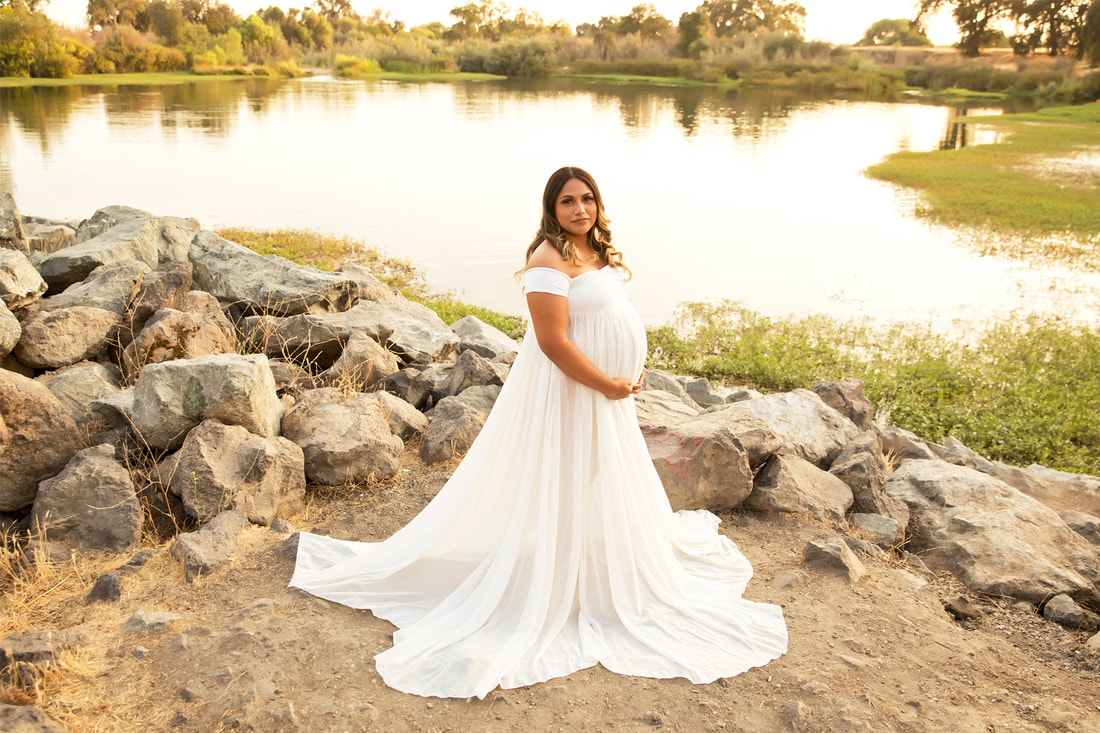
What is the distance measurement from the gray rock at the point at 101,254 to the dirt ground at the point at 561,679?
5160 millimetres

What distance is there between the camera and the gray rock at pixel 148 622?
12.4 ft

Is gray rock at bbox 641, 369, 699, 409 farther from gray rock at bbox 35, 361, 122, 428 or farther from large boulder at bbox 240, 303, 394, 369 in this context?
gray rock at bbox 35, 361, 122, 428

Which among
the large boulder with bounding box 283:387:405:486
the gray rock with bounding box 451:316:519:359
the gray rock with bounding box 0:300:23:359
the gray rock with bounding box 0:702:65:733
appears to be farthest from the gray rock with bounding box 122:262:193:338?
the gray rock with bounding box 0:702:65:733

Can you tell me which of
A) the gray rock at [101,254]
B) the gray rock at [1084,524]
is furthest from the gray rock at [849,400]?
the gray rock at [101,254]

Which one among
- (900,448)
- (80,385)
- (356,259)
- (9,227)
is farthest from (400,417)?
(356,259)

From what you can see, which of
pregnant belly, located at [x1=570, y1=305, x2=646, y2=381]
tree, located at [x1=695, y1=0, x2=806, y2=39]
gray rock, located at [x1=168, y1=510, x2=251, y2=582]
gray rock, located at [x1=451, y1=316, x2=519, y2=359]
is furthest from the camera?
tree, located at [x1=695, y1=0, x2=806, y2=39]

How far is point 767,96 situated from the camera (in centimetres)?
5928

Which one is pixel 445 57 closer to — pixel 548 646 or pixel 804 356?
pixel 804 356

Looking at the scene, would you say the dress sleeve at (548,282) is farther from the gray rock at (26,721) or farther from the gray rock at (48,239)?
the gray rock at (48,239)

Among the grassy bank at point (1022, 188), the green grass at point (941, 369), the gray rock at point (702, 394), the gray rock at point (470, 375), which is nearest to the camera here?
the gray rock at point (470, 375)

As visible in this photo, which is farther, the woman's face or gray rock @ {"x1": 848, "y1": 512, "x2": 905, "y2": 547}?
gray rock @ {"x1": 848, "y1": 512, "x2": 905, "y2": 547}

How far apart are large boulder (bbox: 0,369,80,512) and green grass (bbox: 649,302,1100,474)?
7.25m

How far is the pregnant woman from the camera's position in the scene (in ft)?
12.1

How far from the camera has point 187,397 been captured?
520 cm
